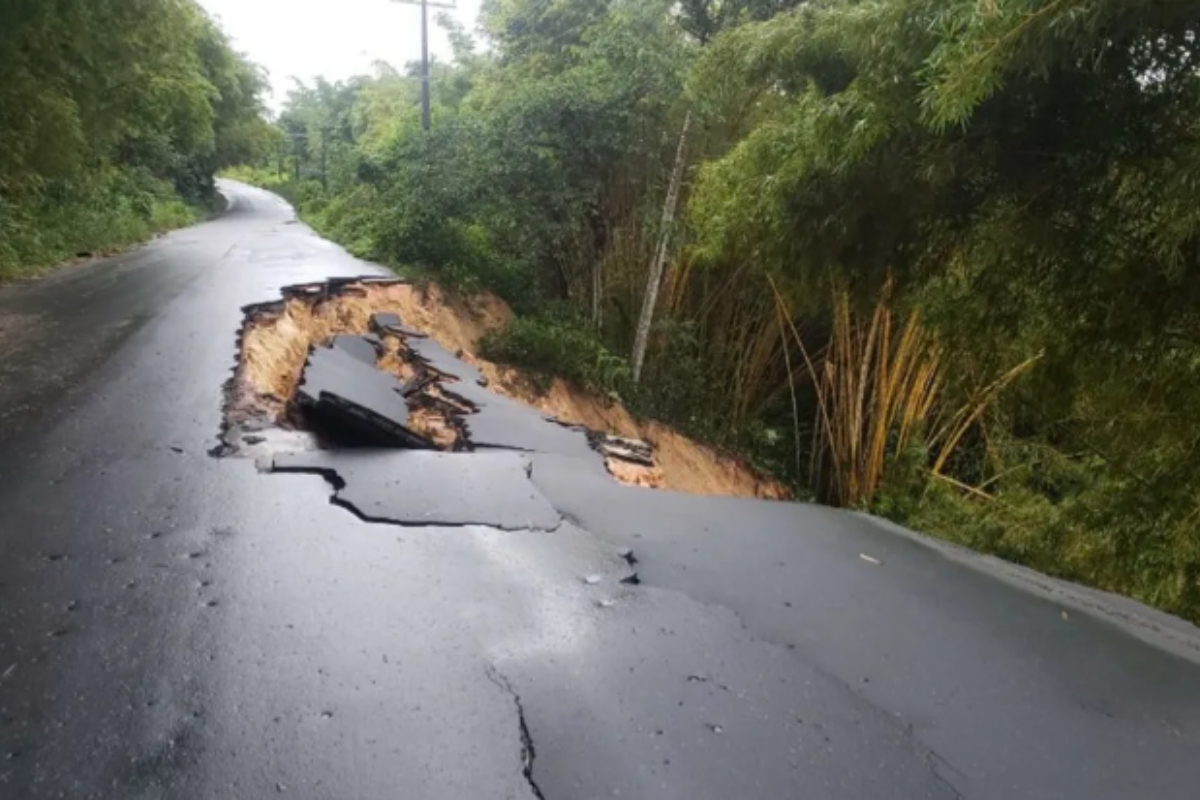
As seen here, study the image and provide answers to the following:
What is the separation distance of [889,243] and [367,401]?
9.95 feet

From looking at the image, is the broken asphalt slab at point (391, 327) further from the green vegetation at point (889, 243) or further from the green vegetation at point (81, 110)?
the green vegetation at point (81, 110)

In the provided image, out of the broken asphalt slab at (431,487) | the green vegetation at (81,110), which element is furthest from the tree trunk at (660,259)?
the broken asphalt slab at (431,487)

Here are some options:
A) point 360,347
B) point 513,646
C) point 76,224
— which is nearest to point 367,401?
point 360,347

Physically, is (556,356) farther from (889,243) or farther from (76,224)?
(76,224)

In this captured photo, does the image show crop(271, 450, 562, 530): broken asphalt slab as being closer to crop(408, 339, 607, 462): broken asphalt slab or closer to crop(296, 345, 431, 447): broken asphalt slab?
crop(296, 345, 431, 447): broken asphalt slab

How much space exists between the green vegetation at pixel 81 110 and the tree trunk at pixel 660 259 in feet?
17.2

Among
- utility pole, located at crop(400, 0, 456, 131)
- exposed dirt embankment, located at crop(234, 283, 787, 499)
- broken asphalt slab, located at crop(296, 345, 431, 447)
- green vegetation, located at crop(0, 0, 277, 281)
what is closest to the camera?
broken asphalt slab, located at crop(296, 345, 431, 447)

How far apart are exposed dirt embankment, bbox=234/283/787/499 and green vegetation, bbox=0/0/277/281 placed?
279 cm

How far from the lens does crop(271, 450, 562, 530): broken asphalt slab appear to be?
3.39m

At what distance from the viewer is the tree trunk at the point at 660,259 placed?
891 centimetres

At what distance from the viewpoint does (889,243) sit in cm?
431

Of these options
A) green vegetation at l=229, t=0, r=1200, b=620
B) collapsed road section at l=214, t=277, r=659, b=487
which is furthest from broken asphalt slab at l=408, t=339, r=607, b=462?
green vegetation at l=229, t=0, r=1200, b=620

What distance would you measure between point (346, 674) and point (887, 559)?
2437 millimetres

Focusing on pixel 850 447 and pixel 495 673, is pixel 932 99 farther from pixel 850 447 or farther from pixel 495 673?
pixel 850 447
